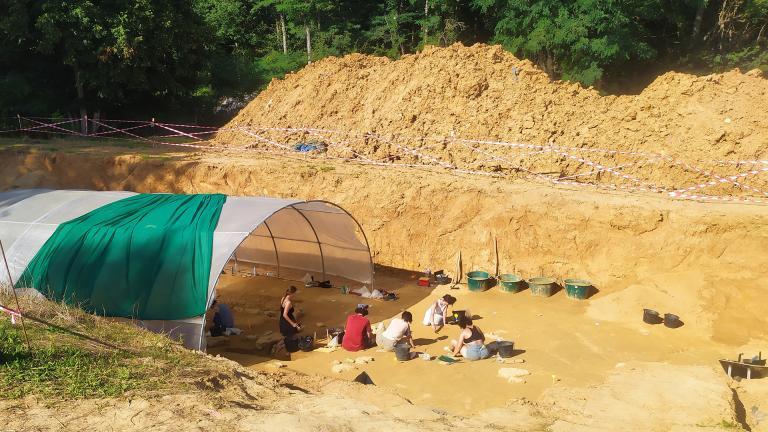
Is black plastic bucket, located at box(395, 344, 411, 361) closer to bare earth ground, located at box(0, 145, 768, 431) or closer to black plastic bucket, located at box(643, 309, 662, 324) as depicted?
bare earth ground, located at box(0, 145, 768, 431)

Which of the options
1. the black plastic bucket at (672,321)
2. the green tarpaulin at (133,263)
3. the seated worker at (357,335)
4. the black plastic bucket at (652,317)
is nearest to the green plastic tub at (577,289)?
the black plastic bucket at (652,317)

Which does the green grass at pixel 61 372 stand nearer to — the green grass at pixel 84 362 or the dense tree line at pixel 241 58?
the green grass at pixel 84 362

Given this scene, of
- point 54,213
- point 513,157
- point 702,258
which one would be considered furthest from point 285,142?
point 702,258

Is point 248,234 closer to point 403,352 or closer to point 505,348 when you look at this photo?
point 403,352

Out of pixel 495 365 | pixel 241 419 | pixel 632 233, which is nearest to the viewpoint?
pixel 241 419

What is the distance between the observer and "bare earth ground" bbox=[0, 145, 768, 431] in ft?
27.3

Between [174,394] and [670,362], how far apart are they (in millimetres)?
8928

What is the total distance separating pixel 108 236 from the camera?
13609mm

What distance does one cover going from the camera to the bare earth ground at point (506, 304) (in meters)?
8.31

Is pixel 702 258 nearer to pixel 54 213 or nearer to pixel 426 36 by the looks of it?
pixel 54 213

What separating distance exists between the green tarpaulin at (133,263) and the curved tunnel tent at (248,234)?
223 mm

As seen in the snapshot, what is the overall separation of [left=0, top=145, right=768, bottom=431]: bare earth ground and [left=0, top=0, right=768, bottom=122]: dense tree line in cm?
617

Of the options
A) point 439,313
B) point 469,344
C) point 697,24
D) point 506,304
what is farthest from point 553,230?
point 697,24

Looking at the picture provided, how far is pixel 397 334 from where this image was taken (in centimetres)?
1289
